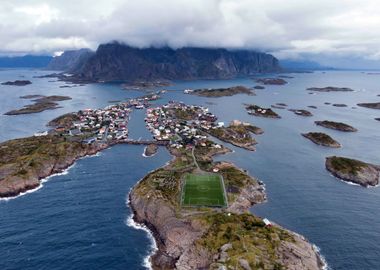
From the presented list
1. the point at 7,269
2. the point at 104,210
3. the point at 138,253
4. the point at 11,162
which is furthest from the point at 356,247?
the point at 11,162

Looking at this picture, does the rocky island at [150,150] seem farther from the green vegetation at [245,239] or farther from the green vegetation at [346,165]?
the green vegetation at [346,165]

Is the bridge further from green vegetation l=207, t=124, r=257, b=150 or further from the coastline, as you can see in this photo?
green vegetation l=207, t=124, r=257, b=150

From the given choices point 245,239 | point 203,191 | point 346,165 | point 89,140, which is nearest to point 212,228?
point 245,239

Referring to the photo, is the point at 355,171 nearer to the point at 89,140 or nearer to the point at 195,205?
the point at 195,205

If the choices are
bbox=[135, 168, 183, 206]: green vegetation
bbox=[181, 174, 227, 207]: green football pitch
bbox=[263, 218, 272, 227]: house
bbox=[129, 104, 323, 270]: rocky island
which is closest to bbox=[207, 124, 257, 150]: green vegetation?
bbox=[129, 104, 323, 270]: rocky island

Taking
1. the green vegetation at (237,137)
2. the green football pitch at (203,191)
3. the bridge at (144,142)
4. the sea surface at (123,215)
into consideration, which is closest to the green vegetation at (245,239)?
the green football pitch at (203,191)

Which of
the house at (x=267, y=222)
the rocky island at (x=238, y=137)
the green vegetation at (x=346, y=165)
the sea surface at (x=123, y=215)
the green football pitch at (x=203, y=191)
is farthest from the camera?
the rocky island at (x=238, y=137)
